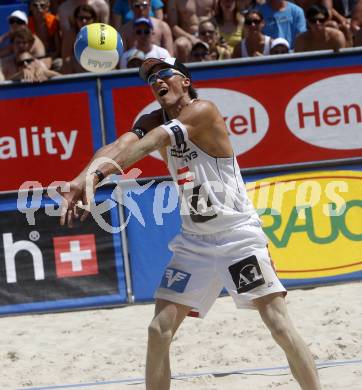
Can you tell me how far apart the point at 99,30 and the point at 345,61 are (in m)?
2.13

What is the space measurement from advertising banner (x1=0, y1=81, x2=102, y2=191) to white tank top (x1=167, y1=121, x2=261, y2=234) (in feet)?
9.30

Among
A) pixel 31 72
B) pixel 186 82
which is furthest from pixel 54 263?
pixel 186 82

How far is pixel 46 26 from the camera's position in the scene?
9391mm

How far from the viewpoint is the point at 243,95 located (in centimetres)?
732

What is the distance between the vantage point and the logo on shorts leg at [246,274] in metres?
4.39

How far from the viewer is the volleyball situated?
6449 millimetres

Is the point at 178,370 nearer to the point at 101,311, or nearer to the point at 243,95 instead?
the point at 101,311

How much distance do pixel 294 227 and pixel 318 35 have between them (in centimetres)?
189

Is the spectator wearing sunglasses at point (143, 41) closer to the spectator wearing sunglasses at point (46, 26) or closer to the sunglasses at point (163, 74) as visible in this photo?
the spectator wearing sunglasses at point (46, 26)

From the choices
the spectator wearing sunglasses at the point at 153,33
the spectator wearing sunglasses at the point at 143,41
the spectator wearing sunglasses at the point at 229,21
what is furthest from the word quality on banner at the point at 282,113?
the spectator wearing sunglasses at the point at 229,21

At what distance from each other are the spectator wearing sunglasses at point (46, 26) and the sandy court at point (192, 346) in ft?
10.8

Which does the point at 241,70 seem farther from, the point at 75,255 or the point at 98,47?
the point at 75,255

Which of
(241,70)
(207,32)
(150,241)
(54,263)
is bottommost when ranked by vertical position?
(54,263)

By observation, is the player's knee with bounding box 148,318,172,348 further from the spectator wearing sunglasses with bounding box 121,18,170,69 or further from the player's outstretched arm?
the spectator wearing sunglasses with bounding box 121,18,170,69
